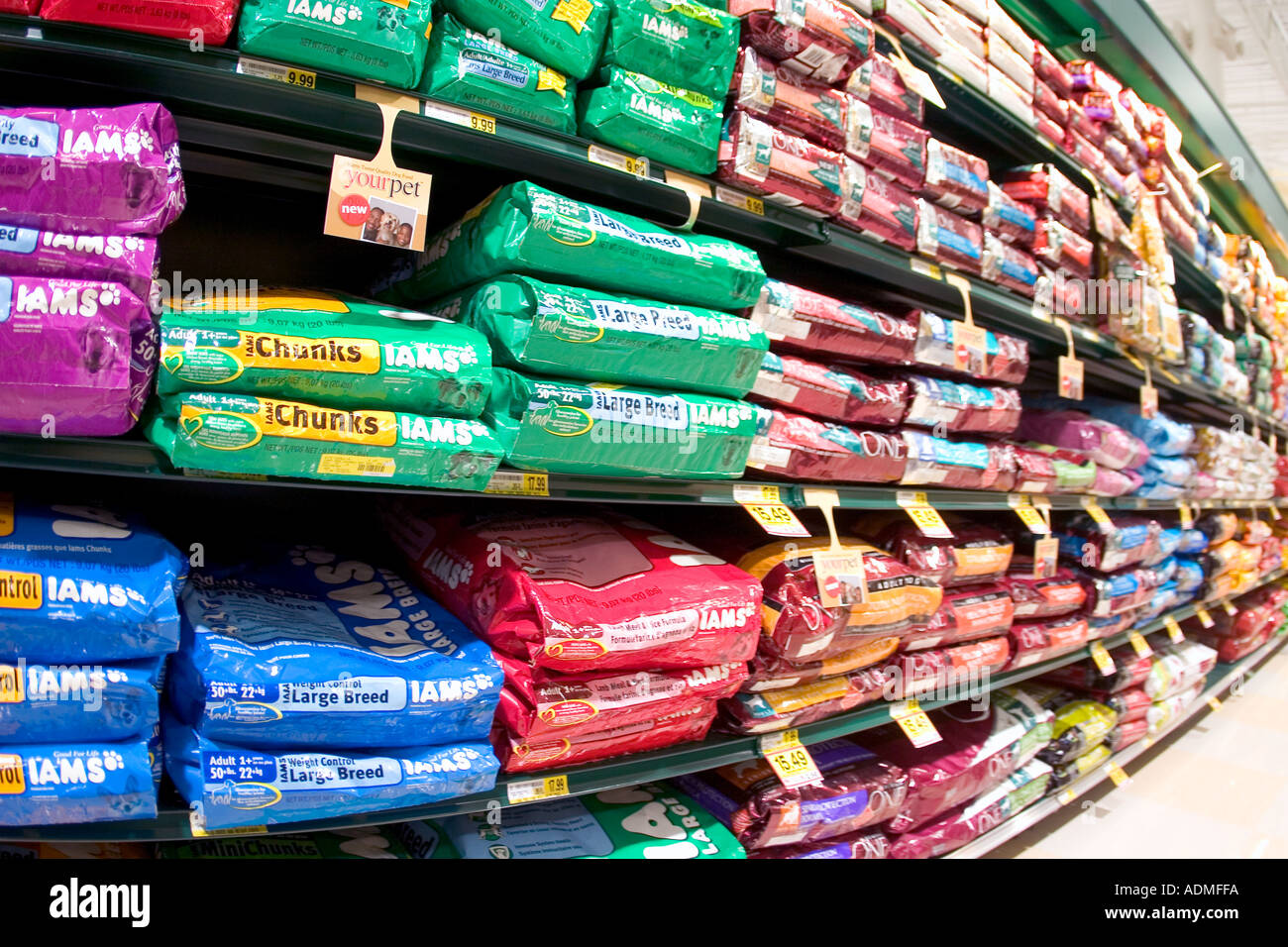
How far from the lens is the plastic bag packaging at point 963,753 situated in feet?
6.82

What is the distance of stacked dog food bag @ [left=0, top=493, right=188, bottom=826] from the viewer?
36.3 inches

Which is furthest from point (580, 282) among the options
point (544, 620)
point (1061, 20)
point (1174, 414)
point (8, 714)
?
point (1174, 414)

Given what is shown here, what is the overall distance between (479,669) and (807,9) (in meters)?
1.44

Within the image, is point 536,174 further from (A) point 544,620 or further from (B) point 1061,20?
(B) point 1061,20

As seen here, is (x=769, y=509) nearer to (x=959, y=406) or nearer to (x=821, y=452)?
(x=821, y=452)

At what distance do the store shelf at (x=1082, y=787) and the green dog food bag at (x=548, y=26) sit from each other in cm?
219

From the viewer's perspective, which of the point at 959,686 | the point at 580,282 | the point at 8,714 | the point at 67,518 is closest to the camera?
the point at 8,714

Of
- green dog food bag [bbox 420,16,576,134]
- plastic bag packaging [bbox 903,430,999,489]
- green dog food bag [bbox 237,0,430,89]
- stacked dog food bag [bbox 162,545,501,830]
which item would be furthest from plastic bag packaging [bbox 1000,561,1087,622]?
green dog food bag [bbox 237,0,430,89]

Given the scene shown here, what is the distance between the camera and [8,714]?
92 centimetres

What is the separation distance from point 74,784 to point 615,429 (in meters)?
0.88

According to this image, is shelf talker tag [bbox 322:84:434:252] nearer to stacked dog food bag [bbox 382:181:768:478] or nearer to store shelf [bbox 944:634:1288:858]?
stacked dog food bag [bbox 382:181:768:478]

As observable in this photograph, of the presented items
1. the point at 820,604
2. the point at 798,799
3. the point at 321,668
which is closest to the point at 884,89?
the point at 820,604
